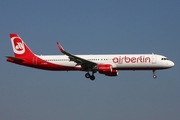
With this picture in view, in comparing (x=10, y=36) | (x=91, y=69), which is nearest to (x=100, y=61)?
(x=91, y=69)

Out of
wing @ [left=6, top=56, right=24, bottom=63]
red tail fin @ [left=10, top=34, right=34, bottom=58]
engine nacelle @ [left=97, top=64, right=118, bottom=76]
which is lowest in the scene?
engine nacelle @ [left=97, top=64, right=118, bottom=76]

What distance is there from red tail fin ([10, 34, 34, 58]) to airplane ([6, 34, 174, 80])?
19cm

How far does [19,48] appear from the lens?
8512 cm

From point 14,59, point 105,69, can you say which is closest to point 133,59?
point 105,69

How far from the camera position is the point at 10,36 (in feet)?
285

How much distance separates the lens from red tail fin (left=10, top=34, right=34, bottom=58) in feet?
275

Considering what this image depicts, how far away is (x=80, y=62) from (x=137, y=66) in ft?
32.1

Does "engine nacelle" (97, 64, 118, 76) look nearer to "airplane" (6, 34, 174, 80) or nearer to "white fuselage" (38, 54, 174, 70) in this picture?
"airplane" (6, 34, 174, 80)

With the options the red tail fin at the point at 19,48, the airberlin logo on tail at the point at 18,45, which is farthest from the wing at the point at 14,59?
the airberlin logo on tail at the point at 18,45

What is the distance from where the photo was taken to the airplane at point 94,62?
75938mm

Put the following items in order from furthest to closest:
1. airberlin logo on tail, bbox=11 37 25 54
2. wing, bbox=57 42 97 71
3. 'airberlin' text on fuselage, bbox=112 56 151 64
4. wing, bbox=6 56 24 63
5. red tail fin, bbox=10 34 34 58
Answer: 1. airberlin logo on tail, bbox=11 37 25 54
2. red tail fin, bbox=10 34 34 58
3. wing, bbox=6 56 24 63
4. 'airberlin' text on fuselage, bbox=112 56 151 64
5. wing, bbox=57 42 97 71

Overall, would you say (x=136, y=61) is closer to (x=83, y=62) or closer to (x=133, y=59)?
(x=133, y=59)

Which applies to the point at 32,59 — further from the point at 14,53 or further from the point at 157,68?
the point at 157,68

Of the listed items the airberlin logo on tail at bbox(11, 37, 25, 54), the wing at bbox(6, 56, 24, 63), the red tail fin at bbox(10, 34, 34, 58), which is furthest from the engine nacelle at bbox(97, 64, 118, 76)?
the airberlin logo on tail at bbox(11, 37, 25, 54)
